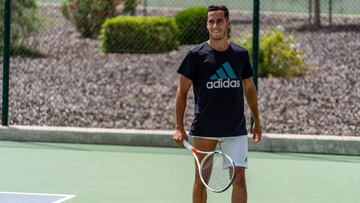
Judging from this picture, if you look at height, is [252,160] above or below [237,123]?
below

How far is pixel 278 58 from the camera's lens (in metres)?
17.1

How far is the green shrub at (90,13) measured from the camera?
22.1 metres

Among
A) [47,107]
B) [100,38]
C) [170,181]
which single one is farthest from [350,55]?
[170,181]

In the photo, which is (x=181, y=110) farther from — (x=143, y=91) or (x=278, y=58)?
(x=278, y=58)

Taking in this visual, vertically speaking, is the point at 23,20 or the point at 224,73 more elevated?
the point at 23,20

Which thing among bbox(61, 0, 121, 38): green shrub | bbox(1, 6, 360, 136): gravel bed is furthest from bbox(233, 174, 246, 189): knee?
bbox(61, 0, 121, 38): green shrub

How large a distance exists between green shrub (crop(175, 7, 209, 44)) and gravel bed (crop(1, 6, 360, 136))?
541 mm

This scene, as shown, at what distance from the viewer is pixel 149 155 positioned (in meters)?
12.1

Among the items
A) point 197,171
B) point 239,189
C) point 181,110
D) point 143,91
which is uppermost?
point 181,110

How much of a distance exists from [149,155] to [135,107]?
314 centimetres

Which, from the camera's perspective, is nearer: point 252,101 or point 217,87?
point 217,87

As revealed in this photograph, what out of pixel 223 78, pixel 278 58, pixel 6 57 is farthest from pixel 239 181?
pixel 278 58

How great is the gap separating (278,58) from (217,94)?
30.9 ft

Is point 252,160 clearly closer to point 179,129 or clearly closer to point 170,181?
point 170,181
